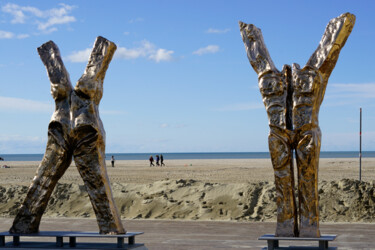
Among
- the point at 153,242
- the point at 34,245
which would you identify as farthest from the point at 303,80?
the point at 34,245

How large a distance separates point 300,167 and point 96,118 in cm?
441

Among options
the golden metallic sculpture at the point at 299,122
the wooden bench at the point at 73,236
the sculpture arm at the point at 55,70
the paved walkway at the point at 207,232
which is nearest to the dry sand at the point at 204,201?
the paved walkway at the point at 207,232

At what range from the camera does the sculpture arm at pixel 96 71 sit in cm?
1295

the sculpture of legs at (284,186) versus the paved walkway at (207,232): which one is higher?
A: the sculpture of legs at (284,186)

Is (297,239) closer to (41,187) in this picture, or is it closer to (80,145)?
(80,145)

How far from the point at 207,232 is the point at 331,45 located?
6.81 meters

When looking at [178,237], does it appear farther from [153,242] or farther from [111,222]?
[111,222]

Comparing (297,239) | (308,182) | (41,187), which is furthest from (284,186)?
(41,187)

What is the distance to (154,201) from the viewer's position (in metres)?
21.6

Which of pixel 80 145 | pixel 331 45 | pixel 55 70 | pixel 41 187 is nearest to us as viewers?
pixel 331 45

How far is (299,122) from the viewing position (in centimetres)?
1214

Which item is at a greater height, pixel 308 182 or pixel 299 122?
pixel 299 122

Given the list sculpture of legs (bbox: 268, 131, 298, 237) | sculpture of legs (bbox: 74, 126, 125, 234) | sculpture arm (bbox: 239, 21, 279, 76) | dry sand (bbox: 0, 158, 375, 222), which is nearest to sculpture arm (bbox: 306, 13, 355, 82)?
sculpture arm (bbox: 239, 21, 279, 76)

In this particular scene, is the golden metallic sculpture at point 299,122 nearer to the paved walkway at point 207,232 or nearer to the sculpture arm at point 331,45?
the sculpture arm at point 331,45
